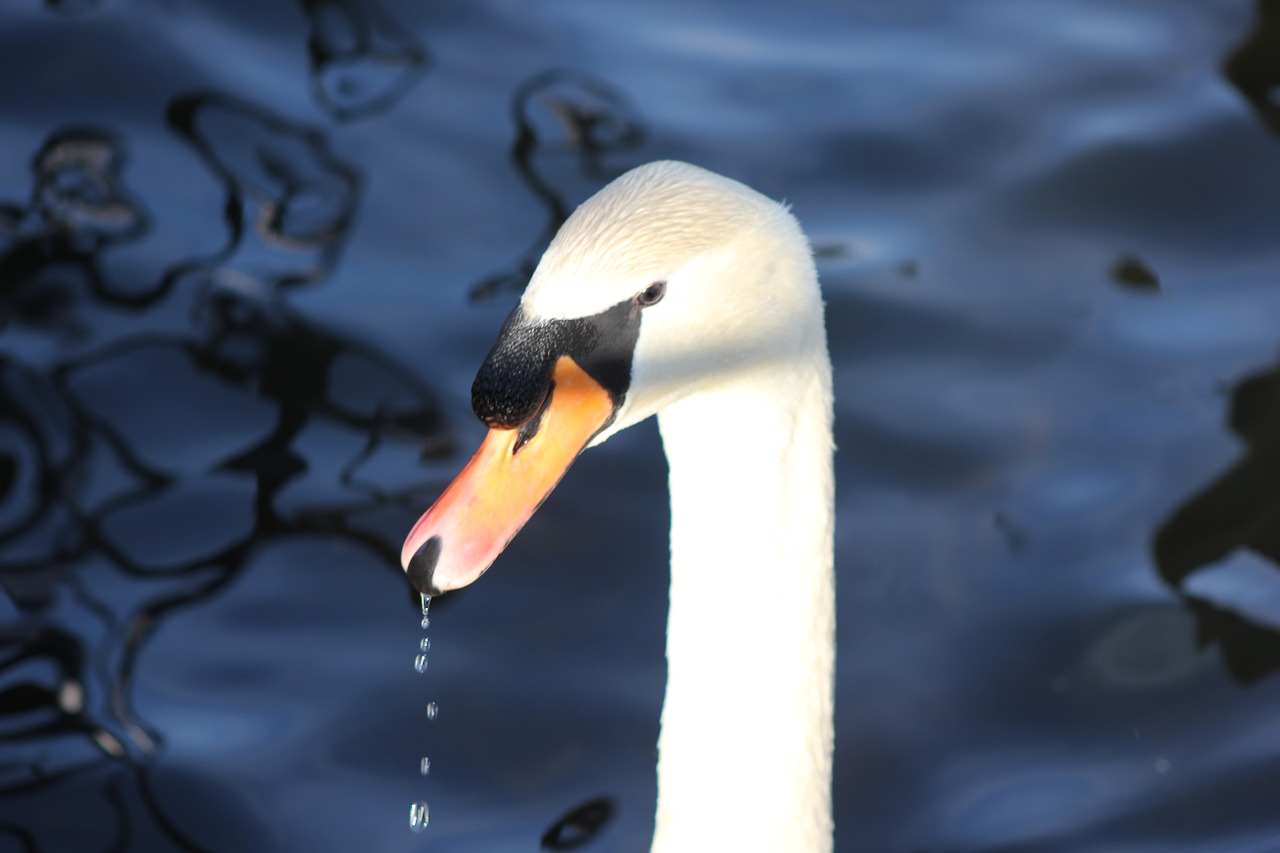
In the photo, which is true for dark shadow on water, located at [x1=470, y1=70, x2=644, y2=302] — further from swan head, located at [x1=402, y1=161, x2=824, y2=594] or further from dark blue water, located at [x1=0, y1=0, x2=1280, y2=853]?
swan head, located at [x1=402, y1=161, x2=824, y2=594]

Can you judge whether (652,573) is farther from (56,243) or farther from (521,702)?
(56,243)

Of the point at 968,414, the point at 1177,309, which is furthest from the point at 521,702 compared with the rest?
the point at 1177,309

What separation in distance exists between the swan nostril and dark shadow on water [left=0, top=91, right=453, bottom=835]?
68.1 inches

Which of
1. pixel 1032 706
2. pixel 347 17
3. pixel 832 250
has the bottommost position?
pixel 1032 706

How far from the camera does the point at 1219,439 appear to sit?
510cm

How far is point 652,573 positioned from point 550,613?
293 mm

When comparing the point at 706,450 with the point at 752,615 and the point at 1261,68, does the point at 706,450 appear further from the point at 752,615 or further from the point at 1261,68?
the point at 1261,68

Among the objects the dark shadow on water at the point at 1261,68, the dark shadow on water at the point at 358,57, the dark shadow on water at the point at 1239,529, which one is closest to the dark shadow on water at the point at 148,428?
the dark shadow on water at the point at 358,57

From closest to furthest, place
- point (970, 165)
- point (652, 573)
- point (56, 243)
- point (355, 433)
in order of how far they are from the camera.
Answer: point (652, 573) < point (355, 433) < point (56, 243) < point (970, 165)

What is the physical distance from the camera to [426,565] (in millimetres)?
2516

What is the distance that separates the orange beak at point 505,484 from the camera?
2.53 meters

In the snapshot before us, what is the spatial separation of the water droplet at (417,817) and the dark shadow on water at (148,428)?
0.52m

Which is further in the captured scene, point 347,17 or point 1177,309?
point 347,17

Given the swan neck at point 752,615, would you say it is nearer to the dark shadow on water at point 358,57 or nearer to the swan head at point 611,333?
the swan head at point 611,333
